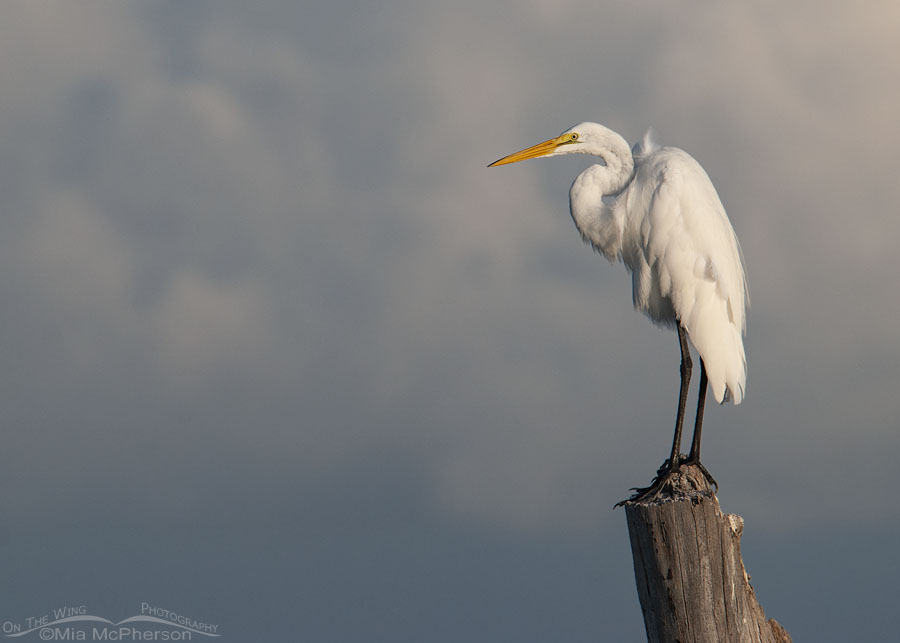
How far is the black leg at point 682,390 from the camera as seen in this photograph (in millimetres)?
7113

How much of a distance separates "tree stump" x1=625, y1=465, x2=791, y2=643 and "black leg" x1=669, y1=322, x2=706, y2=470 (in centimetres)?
168

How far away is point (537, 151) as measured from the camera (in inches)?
329

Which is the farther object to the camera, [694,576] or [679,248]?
[679,248]

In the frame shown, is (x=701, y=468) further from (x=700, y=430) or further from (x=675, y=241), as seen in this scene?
(x=675, y=241)

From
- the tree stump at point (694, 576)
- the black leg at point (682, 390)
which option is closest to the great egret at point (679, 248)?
the black leg at point (682, 390)

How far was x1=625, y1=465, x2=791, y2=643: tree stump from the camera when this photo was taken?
514 centimetres

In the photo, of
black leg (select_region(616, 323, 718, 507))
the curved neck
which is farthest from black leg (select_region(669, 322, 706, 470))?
the curved neck

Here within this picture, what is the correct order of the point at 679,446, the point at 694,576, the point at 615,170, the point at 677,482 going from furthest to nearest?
the point at 615,170 → the point at 679,446 → the point at 677,482 → the point at 694,576

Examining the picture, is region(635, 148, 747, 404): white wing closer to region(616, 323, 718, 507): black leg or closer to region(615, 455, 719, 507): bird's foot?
region(616, 323, 718, 507): black leg

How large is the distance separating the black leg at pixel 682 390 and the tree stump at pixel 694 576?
5.52 ft

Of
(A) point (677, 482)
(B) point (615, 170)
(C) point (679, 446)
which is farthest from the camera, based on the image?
(B) point (615, 170)

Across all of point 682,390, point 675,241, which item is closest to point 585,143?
point 675,241

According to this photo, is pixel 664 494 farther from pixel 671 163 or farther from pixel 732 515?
pixel 671 163

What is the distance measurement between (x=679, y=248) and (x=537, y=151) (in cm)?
167
